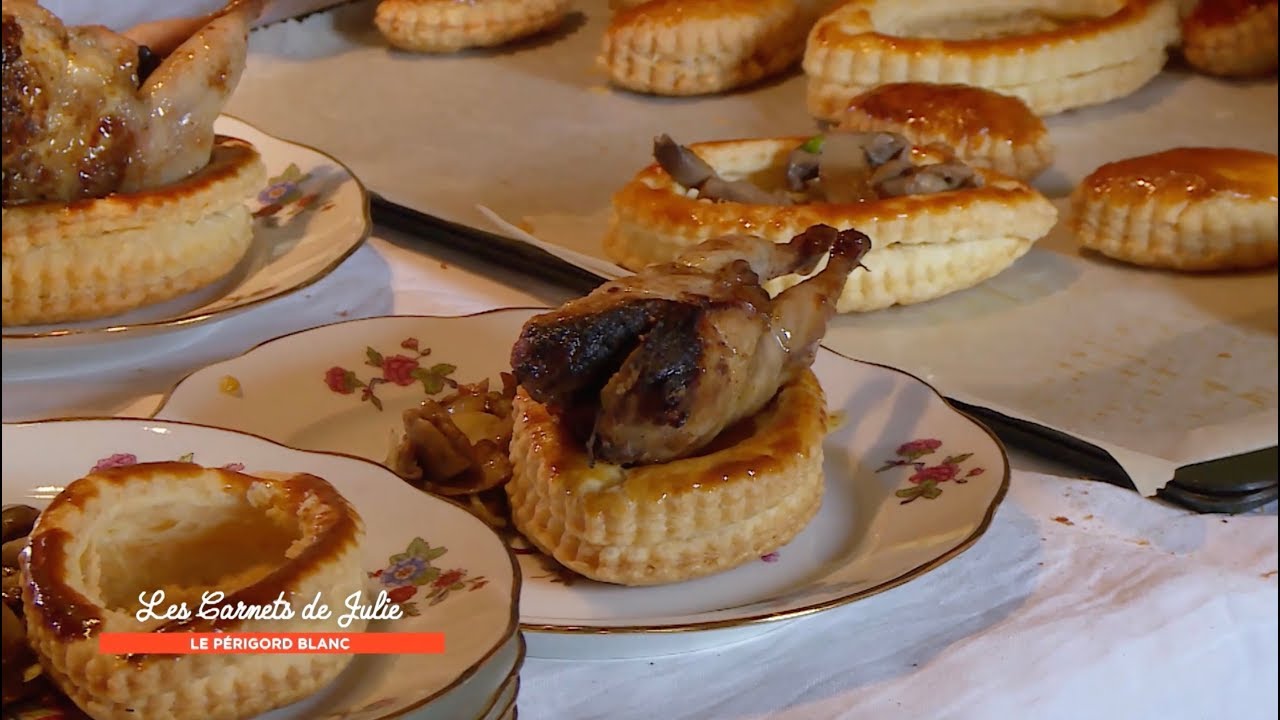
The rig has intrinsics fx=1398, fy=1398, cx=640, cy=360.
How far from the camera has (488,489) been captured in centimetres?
133

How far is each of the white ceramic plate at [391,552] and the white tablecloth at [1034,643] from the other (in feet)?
0.48

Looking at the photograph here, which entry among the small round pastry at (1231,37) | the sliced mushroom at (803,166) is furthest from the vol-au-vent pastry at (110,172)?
the small round pastry at (1231,37)

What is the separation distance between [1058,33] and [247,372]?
70.3 inches

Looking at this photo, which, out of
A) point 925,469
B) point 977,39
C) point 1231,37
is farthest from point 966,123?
point 925,469

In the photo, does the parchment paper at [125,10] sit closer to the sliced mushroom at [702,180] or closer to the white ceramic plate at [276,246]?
Result: the white ceramic plate at [276,246]

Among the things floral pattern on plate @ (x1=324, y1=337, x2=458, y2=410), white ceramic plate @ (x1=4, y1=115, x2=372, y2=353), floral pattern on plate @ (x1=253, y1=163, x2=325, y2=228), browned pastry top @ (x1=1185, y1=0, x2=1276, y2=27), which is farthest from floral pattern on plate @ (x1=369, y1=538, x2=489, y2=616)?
browned pastry top @ (x1=1185, y1=0, x2=1276, y2=27)

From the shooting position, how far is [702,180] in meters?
2.00

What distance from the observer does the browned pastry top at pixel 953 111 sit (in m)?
2.31

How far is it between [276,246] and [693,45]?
3.87 ft

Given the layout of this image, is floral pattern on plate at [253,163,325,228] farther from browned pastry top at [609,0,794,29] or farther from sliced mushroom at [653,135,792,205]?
browned pastry top at [609,0,794,29]

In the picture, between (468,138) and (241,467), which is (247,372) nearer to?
(241,467)

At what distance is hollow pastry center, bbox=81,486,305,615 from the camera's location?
0.97 meters

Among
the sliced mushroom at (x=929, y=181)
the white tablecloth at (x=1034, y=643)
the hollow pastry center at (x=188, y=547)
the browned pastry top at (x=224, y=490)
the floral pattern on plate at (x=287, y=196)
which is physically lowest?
the white tablecloth at (x=1034, y=643)

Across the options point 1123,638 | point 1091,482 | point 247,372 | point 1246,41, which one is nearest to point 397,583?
A: point 247,372
